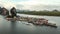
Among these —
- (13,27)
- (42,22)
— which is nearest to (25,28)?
(13,27)

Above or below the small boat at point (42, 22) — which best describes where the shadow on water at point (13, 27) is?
below

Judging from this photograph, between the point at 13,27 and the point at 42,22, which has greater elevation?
the point at 42,22

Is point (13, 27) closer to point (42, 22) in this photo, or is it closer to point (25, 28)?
point (25, 28)

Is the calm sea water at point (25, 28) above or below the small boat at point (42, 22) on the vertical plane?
below

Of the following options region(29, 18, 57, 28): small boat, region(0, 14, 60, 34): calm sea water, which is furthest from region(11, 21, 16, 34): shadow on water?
region(29, 18, 57, 28): small boat

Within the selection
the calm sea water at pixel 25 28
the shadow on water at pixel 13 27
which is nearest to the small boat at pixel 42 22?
the calm sea water at pixel 25 28

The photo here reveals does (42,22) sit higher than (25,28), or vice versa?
(42,22)

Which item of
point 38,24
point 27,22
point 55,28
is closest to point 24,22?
point 27,22

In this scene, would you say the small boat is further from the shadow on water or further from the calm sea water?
the shadow on water

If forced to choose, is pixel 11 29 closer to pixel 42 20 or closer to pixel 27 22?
pixel 27 22

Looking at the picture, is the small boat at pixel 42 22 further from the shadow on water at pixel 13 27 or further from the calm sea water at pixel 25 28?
the shadow on water at pixel 13 27

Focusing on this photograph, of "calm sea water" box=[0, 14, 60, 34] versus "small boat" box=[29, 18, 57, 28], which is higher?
"small boat" box=[29, 18, 57, 28]
